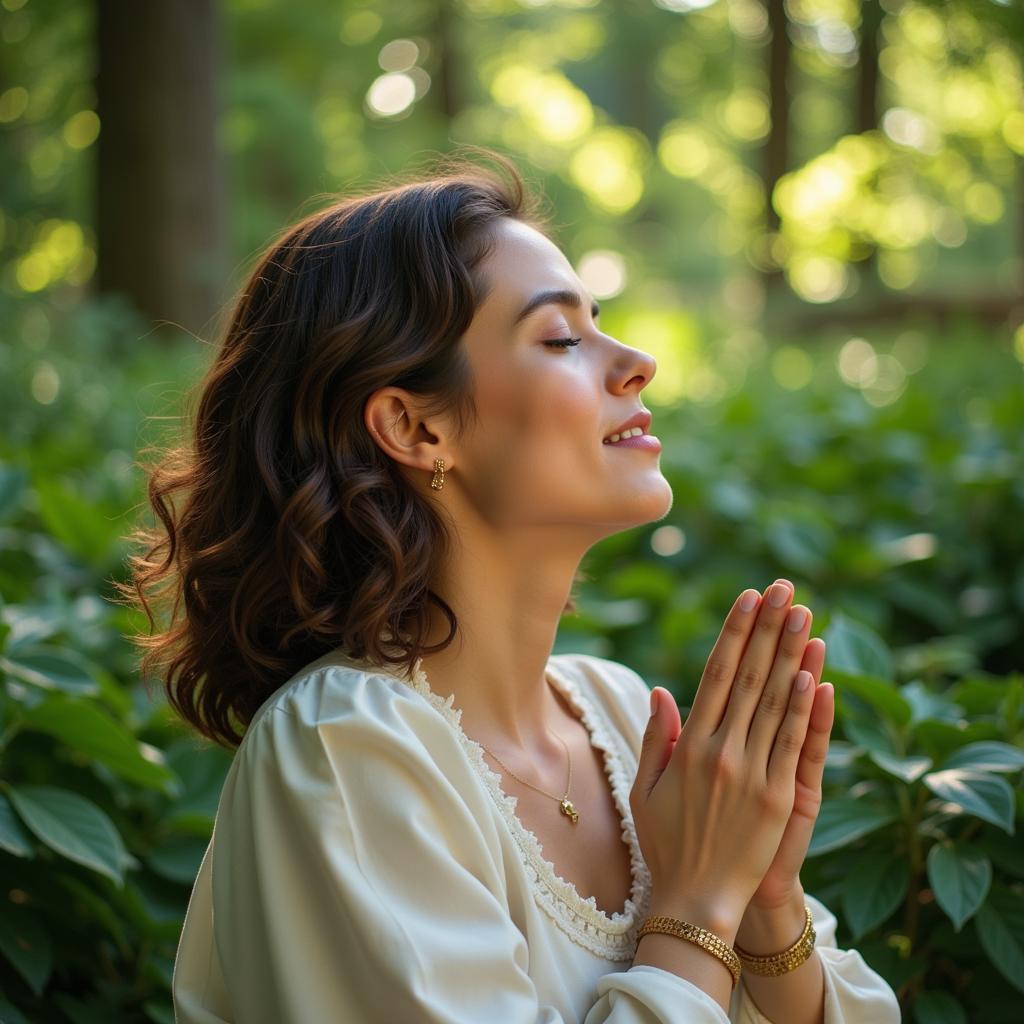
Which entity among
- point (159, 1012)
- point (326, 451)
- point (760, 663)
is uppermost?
point (326, 451)

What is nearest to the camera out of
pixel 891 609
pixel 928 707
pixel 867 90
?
pixel 928 707

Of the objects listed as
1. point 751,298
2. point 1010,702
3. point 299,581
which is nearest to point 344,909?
point 299,581

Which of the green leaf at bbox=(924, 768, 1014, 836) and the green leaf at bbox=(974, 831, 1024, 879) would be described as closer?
the green leaf at bbox=(924, 768, 1014, 836)

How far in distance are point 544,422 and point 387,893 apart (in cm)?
67

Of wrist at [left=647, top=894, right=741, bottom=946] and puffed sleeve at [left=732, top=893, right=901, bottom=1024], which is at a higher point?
wrist at [left=647, top=894, right=741, bottom=946]

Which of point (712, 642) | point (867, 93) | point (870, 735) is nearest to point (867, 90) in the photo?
point (867, 93)

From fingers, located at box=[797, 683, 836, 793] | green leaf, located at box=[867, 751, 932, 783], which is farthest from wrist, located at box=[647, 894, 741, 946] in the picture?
green leaf, located at box=[867, 751, 932, 783]

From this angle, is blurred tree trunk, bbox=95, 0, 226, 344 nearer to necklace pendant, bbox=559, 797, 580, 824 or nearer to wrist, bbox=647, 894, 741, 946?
Result: necklace pendant, bbox=559, 797, 580, 824

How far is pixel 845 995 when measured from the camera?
1.79 metres

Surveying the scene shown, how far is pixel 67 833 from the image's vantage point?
2033 millimetres

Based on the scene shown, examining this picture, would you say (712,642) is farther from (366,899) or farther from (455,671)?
(366,899)

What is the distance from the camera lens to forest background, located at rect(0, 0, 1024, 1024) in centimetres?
214

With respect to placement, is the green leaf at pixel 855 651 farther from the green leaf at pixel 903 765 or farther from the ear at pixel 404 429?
the ear at pixel 404 429

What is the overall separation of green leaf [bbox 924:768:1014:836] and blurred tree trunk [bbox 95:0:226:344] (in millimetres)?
6139
